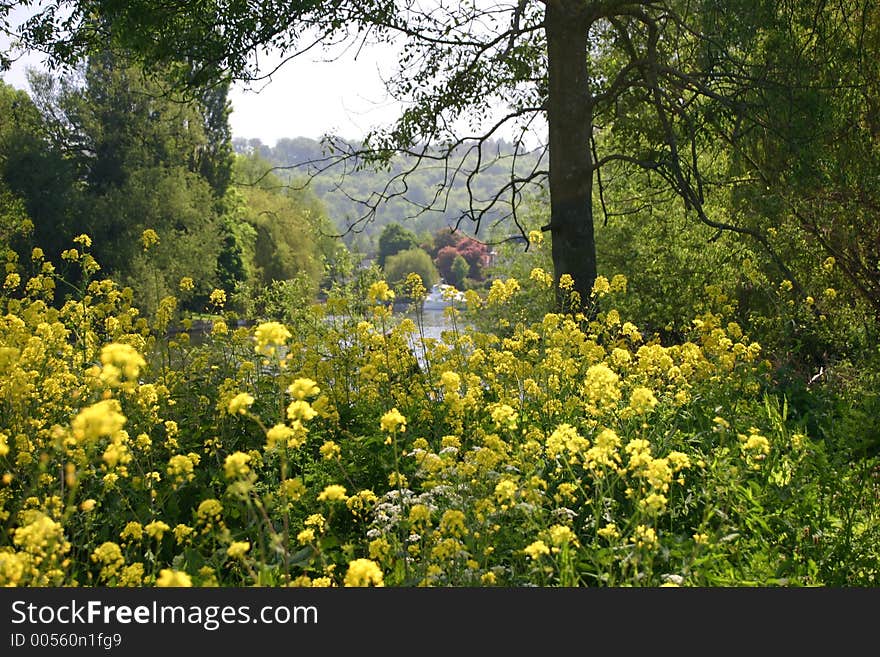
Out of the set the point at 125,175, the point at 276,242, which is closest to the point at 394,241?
the point at 276,242

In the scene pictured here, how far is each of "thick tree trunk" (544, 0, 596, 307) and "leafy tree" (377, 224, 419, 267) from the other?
2604 inches

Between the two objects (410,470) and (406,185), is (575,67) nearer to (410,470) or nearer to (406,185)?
(406,185)

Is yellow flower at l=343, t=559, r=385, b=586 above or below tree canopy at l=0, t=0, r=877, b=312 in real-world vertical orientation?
below

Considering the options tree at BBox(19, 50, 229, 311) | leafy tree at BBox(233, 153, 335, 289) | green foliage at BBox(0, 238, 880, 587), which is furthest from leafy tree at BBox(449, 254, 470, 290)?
green foliage at BBox(0, 238, 880, 587)

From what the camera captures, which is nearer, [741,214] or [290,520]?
[290,520]

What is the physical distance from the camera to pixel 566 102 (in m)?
8.83

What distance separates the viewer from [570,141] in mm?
8820

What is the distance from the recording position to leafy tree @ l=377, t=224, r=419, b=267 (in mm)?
76125

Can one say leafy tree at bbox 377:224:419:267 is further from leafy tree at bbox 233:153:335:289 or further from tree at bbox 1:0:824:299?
tree at bbox 1:0:824:299

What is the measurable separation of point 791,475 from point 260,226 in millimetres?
42065

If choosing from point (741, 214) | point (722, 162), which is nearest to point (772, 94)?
point (741, 214)

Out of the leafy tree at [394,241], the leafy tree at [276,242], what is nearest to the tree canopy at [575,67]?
the leafy tree at [276,242]

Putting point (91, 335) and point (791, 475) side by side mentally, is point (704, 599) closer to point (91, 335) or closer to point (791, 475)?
point (791, 475)

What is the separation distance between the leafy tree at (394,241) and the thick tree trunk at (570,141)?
6613 cm
